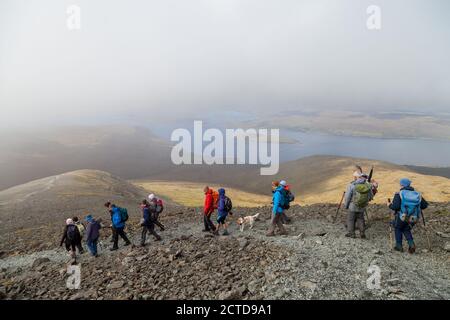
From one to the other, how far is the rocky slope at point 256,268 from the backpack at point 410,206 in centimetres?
156

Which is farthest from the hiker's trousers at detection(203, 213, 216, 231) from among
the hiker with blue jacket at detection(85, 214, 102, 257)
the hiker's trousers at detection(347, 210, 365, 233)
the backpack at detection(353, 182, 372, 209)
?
the backpack at detection(353, 182, 372, 209)

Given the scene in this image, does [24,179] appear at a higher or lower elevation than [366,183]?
lower

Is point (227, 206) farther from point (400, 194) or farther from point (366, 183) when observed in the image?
point (400, 194)

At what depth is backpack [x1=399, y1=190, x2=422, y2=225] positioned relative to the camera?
1327 cm

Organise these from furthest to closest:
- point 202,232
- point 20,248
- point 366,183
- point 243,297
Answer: point 20,248
point 202,232
point 366,183
point 243,297

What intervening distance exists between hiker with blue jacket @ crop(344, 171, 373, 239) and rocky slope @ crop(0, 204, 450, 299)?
25.6 inches

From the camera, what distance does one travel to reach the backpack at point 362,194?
47.9ft

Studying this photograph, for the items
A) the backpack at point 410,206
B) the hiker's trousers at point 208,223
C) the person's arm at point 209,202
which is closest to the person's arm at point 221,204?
the person's arm at point 209,202

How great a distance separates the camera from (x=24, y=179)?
169750 mm

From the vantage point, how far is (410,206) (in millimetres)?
13352

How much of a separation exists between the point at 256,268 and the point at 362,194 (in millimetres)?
5718

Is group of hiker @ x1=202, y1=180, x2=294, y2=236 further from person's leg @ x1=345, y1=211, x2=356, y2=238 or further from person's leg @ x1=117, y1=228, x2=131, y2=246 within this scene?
person's leg @ x1=117, y1=228, x2=131, y2=246
